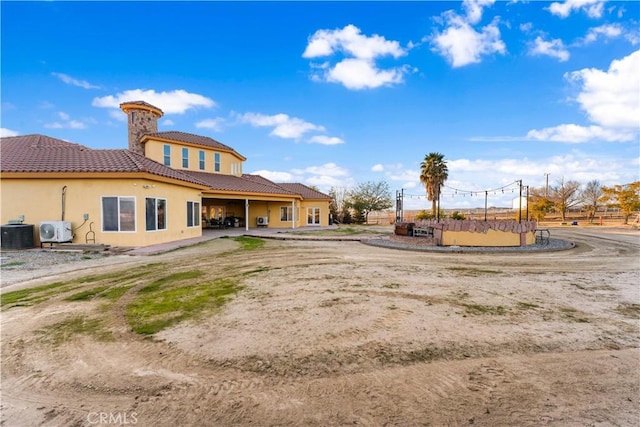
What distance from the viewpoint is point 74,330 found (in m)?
4.20

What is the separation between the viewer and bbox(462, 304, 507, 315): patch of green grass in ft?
16.2

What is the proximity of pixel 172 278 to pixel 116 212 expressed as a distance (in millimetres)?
7048

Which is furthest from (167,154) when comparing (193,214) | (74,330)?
(74,330)

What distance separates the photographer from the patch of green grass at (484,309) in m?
4.93

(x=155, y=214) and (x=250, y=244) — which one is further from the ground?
(x=155, y=214)

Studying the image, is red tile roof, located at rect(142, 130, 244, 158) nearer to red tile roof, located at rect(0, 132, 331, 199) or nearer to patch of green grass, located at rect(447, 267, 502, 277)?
red tile roof, located at rect(0, 132, 331, 199)

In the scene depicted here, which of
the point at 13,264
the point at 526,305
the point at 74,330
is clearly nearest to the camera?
the point at 74,330

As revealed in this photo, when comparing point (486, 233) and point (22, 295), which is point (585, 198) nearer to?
point (486, 233)

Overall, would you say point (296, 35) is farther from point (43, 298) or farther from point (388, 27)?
point (43, 298)

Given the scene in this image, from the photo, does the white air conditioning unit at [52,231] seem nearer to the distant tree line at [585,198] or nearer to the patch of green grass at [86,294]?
the patch of green grass at [86,294]

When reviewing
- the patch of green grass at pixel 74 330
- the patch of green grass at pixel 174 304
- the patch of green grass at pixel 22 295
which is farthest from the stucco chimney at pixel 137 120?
the patch of green grass at pixel 74 330

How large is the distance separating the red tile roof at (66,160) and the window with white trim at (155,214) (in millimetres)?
1236

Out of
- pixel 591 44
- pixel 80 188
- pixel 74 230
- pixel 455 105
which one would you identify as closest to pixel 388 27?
pixel 455 105

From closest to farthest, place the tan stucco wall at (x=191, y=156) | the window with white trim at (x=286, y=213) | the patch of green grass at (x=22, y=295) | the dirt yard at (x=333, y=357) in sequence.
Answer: the dirt yard at (x=333, y=357) → the patch of green grass at (x=22, y=295) → the tan stucco wall at (x=191, y=156) → the window with white trim at (x=286, y=213)
